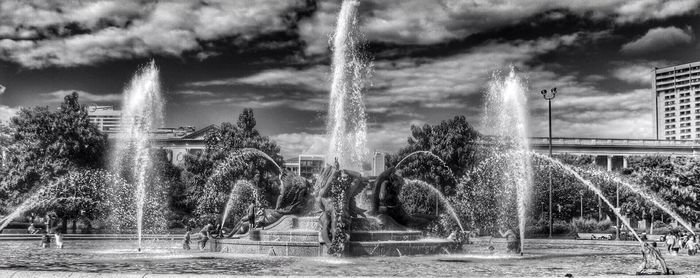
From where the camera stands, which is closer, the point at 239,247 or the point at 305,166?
the point at 239,247

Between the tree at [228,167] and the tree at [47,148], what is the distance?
9181mm

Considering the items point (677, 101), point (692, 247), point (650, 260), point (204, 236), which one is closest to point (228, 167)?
point (204, 236)

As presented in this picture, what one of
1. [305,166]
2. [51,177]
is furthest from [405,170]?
[305,166]

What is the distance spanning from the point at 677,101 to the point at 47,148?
592 ft

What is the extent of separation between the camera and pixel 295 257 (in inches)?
793

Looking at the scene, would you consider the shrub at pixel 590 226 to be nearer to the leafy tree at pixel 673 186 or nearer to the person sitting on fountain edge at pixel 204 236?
the leafy tree at pixel 673 186

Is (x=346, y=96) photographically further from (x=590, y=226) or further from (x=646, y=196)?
(x=590, y=226)

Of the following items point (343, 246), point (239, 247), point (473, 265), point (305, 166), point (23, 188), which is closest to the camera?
point (473, 265)

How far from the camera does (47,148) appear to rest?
47.1 metres

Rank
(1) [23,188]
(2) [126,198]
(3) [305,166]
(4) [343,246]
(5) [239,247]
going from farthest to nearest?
(3) [305,166] → (2) [126,198] → (1) [23,188] → (5) [239,247] → (4) [343,246]

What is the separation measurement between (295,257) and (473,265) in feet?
17.3

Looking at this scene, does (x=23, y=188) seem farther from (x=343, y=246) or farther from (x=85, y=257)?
(x=343, y=246)

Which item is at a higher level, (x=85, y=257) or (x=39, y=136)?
(x=39, y=136)

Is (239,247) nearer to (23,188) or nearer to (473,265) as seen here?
(473,265)
